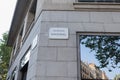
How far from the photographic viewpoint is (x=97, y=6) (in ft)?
18.1

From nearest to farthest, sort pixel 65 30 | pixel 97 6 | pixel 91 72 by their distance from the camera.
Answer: pixel 91 72 → pixel 65 30 → pixel 97 6

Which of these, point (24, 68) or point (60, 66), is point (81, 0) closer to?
point (60, 66)

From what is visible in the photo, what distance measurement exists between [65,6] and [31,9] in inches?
132

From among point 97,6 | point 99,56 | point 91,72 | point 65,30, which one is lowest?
point 91,72

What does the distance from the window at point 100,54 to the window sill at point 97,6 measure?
3.13ft

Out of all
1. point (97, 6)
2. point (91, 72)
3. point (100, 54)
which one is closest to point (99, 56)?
point (100, 54)

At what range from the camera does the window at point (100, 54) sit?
182 inches

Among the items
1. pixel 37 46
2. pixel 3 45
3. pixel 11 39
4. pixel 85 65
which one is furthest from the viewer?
pixel 3 45

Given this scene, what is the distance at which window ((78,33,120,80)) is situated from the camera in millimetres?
4625

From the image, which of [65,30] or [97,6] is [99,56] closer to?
[65,30]

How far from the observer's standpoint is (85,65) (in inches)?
186

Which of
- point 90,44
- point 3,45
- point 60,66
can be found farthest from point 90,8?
point 3,45

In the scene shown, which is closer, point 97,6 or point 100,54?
point 100,54

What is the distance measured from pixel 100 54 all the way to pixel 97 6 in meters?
1.65
